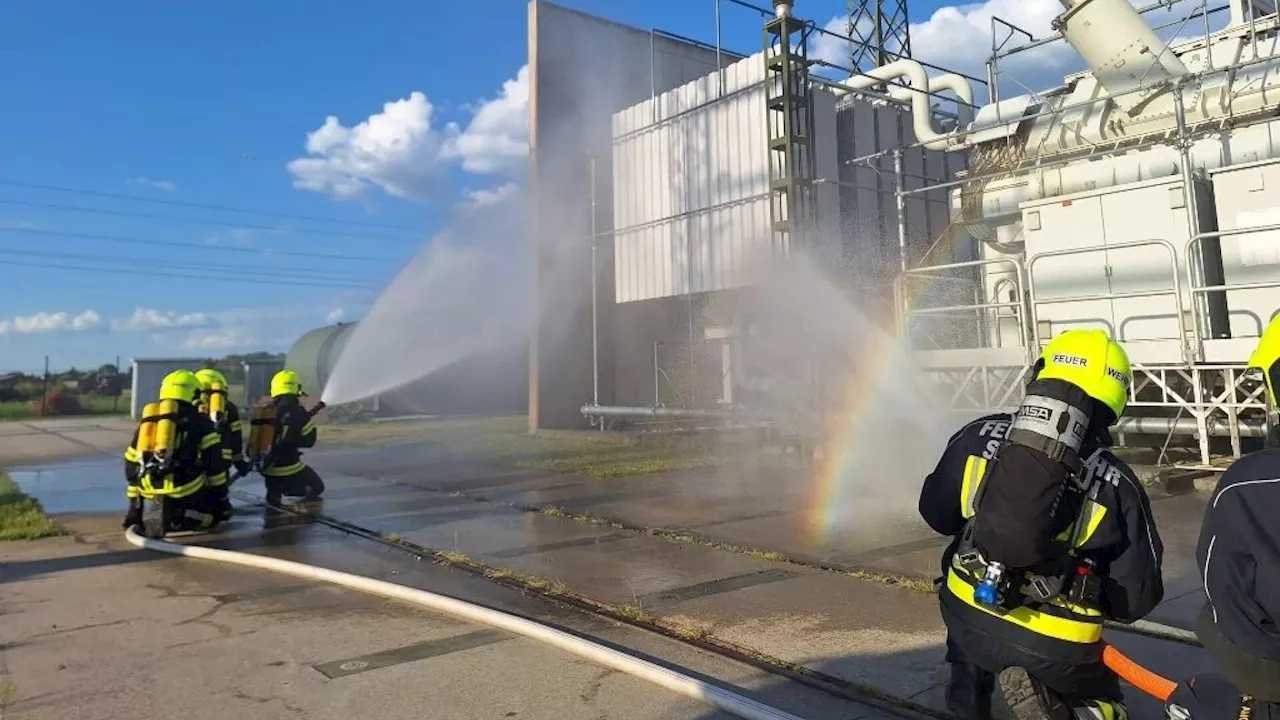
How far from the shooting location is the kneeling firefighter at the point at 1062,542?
2291 millimetres

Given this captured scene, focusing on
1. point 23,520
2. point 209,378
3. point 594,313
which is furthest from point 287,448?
point 594,313

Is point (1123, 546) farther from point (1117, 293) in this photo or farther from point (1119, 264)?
point (1119, 264)

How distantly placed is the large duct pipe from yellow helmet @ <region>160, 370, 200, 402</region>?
1047 centimetres

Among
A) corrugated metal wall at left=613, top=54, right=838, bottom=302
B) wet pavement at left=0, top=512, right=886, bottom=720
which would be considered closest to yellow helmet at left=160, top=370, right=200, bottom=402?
wet pavement at left=0, top=512, right=886, bottom=720

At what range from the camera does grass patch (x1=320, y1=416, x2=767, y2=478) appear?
12242 millimetres

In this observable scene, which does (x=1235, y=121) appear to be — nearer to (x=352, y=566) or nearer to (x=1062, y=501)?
(x=1062, y=501)

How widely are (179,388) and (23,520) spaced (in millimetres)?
2471

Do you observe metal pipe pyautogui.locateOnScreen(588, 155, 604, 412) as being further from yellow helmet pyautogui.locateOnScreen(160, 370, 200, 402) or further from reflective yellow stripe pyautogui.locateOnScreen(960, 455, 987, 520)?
Answer: reflective yellow stripe pyautogui.locateOnScreen(960, 455, 987, 520)

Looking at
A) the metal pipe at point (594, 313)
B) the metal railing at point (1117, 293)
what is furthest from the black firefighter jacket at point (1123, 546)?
the metal pipe at point (594, 313)

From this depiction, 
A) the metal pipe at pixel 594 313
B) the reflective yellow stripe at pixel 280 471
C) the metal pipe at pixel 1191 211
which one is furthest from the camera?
the metal pipe at pixel 594 313

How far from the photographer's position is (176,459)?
24.9ft

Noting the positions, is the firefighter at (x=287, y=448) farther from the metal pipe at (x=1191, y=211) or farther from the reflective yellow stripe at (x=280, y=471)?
the metal pipe at (x=1191, y=211)

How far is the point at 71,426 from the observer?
89.6 feet

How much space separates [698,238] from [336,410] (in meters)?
14.8
